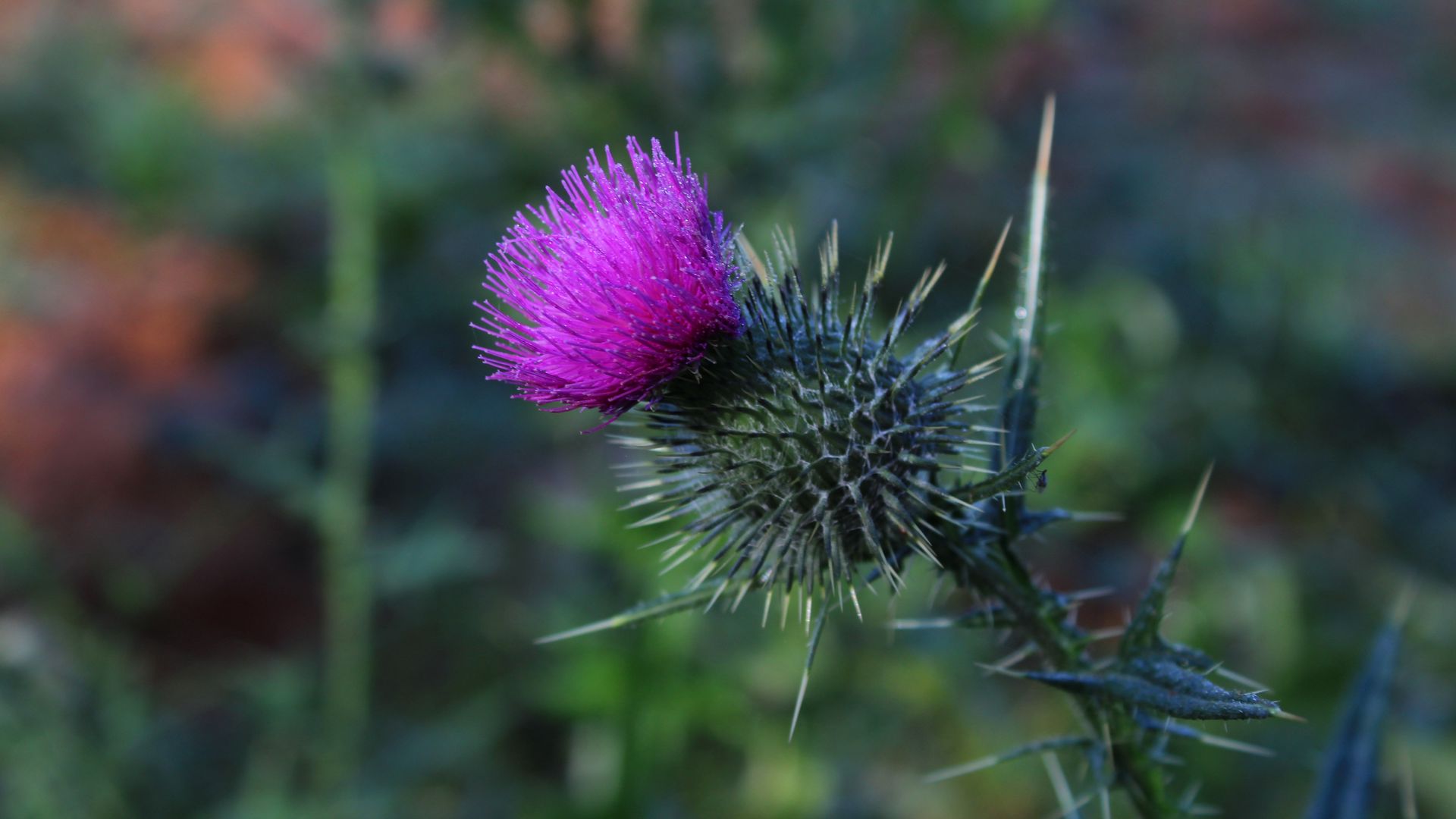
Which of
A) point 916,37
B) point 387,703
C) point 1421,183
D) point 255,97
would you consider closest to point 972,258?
point 916,37

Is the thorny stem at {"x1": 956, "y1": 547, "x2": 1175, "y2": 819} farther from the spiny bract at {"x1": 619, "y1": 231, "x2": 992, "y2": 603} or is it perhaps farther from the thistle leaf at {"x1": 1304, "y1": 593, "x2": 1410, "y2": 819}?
the thistle leaf at {"x1": 1304, "y1": 593, "x2": 1410, "y2": 819}

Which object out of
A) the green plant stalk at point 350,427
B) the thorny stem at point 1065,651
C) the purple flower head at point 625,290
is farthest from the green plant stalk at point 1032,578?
the green plant stalk at point 350,427

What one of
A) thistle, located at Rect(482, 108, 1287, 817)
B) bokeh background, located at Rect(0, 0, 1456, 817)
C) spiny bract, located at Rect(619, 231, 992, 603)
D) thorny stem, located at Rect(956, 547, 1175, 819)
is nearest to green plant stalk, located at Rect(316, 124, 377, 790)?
bokeh background, located at Rect(0, 0, 1456, 817)

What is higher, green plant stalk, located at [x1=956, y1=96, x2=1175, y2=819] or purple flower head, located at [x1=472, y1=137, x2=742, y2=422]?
purple flower head, located at [x1=472, y1=137, x2=742, y2=422]

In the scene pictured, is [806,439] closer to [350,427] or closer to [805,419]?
[805,419]

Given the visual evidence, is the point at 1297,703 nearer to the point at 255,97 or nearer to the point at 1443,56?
the point at 255,97
